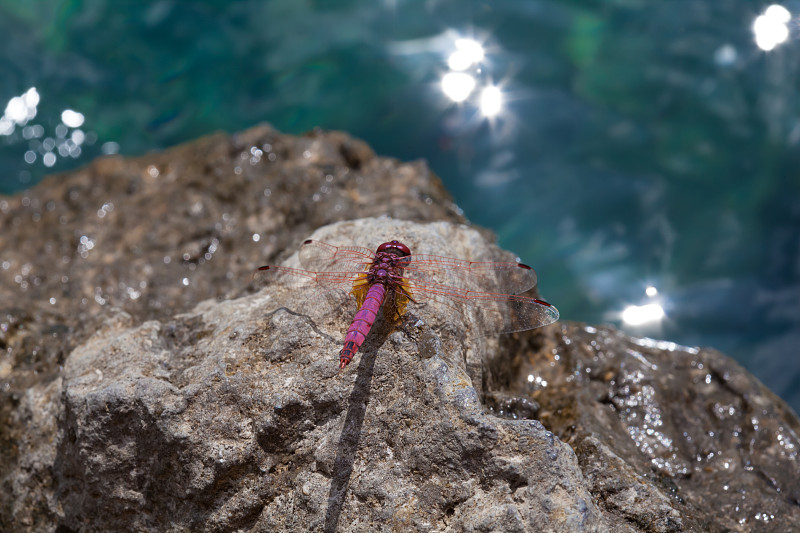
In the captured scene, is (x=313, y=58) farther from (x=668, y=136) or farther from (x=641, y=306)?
(x=641, y=306)

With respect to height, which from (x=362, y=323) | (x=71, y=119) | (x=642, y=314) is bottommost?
(x=362, y=323)

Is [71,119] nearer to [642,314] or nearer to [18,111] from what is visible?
[18,111]

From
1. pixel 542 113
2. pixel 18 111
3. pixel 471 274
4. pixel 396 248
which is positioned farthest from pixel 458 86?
pixel 18 111

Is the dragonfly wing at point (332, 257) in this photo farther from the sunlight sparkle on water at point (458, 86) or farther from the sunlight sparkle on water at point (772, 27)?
the sunlight sparkle on water at point (772, 27)

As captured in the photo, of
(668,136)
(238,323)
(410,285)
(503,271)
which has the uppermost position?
(668,136)

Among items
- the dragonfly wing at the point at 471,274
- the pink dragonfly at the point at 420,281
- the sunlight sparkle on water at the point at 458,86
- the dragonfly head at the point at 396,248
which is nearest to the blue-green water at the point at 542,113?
the sunlight sparkle on water at the point at 458,86

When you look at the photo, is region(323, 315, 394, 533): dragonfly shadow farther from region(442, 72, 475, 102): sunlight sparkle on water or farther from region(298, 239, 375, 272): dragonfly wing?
region(442, 72, 475, 102): sunlight sparkle on water

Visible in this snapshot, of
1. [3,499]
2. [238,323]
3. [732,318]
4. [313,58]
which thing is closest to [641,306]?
[732,318]
